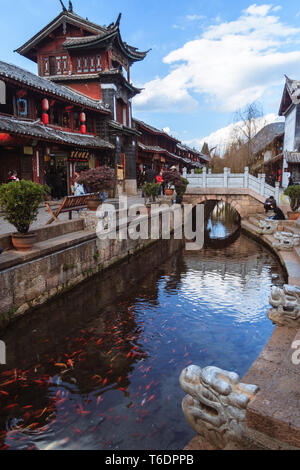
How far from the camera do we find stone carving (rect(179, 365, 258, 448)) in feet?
9.07

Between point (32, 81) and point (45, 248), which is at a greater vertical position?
point (32, 81)

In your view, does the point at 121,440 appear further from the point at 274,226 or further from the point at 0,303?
the point at 274,226

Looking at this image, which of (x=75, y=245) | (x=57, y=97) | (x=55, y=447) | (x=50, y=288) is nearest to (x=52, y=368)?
(x=55, y=447)

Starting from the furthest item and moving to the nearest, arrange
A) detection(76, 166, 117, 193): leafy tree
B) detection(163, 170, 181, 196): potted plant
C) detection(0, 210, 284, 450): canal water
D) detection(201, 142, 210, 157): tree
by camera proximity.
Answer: detection(201, 142, 210, 157): tree < detection(163, 170, 181, 196): potted plant < detection(76, 166, 117, 193): leafy tree < detection(0, 210, 284, 450): canal water

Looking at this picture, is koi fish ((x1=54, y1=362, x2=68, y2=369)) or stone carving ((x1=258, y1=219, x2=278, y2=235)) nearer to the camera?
koi fish ((x1=54, y1=362, x2=68, y2=369))

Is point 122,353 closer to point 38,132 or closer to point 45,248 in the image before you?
point 45,248

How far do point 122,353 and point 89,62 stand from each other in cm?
2089

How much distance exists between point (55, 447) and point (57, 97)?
14.6 metres

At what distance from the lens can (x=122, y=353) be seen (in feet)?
17.9

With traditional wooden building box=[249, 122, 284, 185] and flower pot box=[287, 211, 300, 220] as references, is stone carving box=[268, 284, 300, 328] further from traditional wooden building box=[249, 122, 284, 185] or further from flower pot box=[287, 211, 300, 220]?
traditional wooden building box=[249, 122, 284, 185]

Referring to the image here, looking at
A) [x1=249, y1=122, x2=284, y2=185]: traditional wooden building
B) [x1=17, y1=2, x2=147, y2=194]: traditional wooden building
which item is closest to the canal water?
[x1=17, y1=2, x2=147, y2=194]: traditional wooden building

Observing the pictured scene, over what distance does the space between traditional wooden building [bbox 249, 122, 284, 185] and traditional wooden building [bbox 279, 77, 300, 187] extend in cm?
155

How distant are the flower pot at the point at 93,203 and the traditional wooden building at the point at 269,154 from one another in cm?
1982

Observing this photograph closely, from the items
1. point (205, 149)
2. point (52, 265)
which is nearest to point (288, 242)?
point (52, 265)
